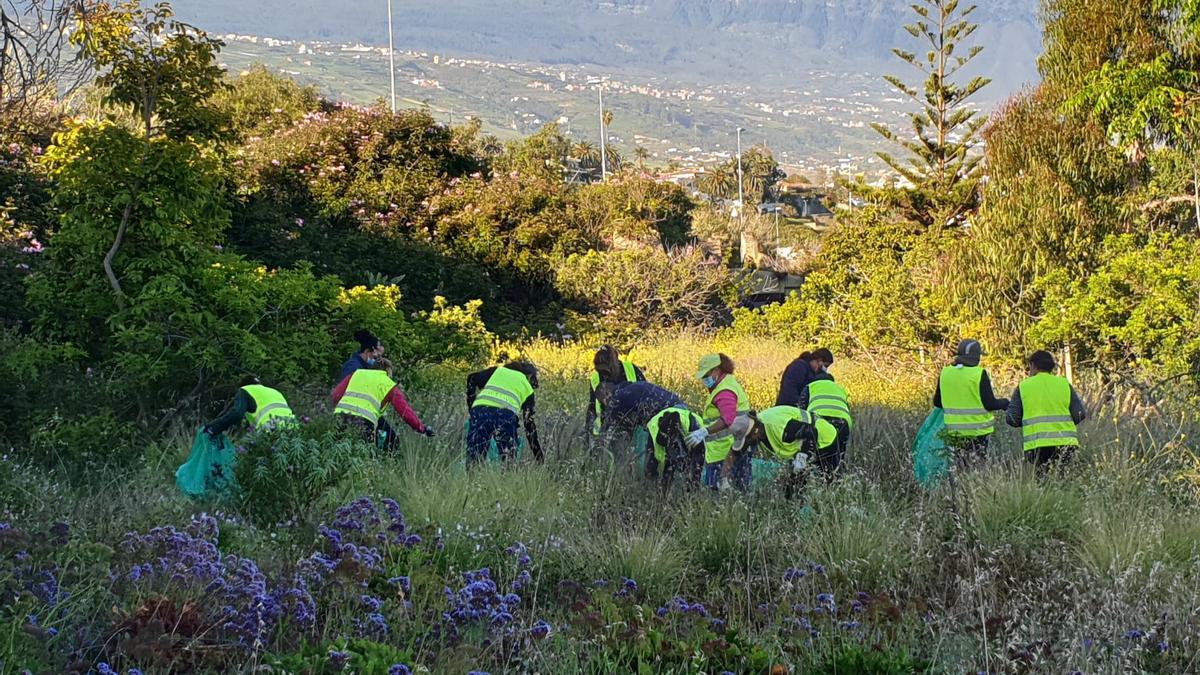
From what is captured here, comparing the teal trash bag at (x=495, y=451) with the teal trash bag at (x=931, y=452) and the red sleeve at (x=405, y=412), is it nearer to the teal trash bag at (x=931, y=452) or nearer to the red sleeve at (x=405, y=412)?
the red sleeve at (x=405, y=412)

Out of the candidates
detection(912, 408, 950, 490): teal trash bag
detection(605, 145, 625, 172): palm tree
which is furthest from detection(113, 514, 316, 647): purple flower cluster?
detection(605, 145, 625, 172): palm tree

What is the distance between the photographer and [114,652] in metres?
4.28

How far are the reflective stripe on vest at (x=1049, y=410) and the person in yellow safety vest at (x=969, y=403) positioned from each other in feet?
1.22

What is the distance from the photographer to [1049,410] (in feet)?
28.9

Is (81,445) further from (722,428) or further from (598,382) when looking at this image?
(722,428)

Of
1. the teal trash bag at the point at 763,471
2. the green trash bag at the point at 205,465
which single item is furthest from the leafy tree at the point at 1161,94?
the green trash bag at the point at 205,465

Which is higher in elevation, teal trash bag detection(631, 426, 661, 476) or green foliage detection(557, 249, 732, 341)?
teal trash bag detection(631, 426, 661, 476)

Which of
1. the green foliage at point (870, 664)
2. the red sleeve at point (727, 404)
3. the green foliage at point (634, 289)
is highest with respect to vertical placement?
the green foliage at point (870, 664)

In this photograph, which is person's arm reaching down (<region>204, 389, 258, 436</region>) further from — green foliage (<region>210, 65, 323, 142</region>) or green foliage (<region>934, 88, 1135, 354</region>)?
green foliage (<region>210, 65, 323, 142</region>)

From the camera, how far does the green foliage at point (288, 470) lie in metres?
6.57

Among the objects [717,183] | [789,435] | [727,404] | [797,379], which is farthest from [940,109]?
[717,183]

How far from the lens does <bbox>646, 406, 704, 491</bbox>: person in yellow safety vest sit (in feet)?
27.7

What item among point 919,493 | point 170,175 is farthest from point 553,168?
point 919,493

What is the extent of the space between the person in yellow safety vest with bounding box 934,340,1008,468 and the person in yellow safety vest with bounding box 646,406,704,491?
2141mm
